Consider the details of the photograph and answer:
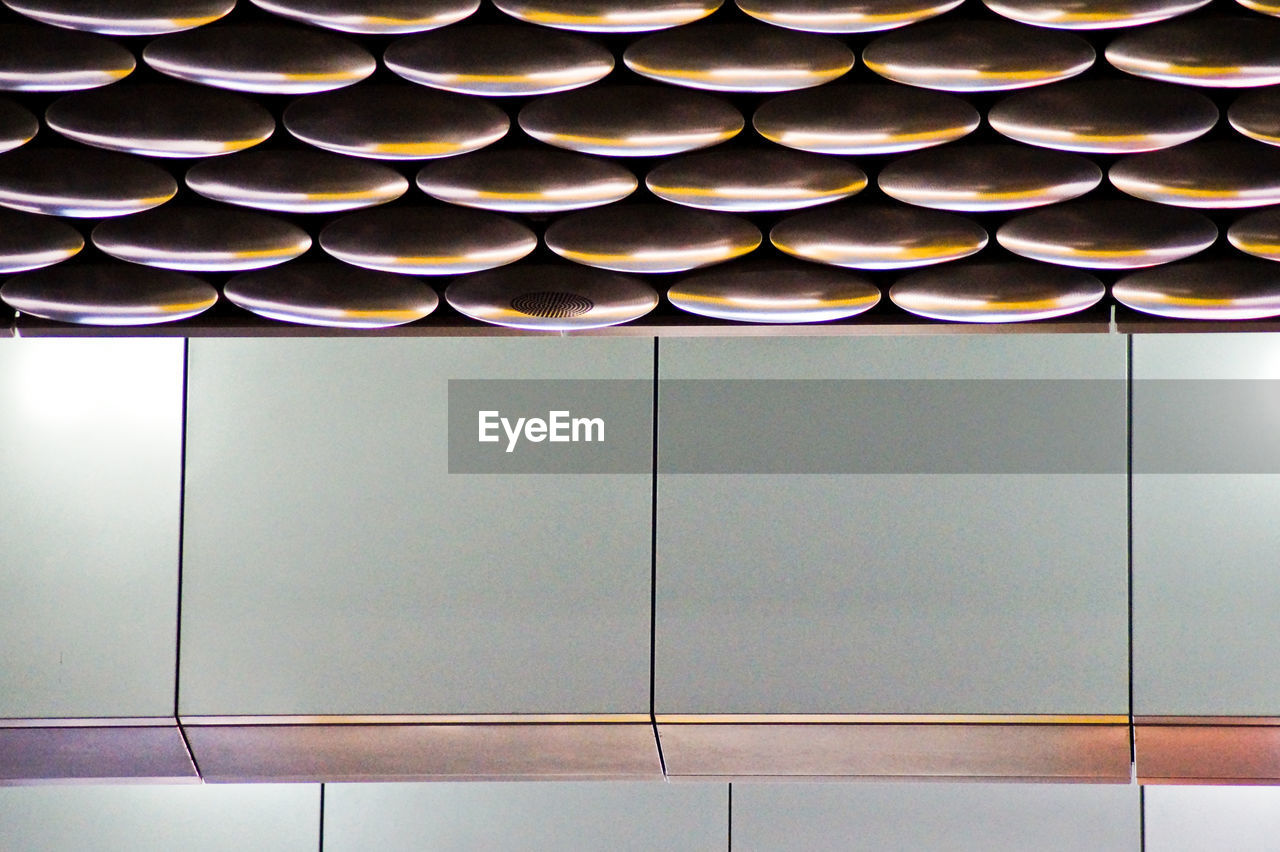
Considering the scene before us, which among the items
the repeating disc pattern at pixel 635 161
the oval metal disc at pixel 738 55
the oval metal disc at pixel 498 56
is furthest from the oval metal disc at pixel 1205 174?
the oval metal disc at pixel 498 56

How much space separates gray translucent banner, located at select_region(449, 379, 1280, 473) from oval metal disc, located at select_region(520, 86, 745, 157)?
1.06 meters

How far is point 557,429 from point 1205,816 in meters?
1.07

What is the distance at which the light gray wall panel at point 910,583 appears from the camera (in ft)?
5.58

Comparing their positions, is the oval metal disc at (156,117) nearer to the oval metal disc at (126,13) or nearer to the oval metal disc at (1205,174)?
the oval metal disc at (126,13)

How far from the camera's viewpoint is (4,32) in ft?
2.15

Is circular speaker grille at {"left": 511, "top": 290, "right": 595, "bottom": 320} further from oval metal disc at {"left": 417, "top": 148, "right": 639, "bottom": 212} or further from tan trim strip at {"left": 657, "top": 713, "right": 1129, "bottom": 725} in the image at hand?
tan trim strip at {"left": 657, "top": 713, "right": 1129, "bottom": 725}

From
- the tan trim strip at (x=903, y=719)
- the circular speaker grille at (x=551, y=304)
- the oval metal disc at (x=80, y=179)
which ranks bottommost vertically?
the tan trim strip at (x=903, y=719)

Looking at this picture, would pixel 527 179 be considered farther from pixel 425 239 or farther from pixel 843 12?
pixel 843 12

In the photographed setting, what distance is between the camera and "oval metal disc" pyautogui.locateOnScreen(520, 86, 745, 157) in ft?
2.32

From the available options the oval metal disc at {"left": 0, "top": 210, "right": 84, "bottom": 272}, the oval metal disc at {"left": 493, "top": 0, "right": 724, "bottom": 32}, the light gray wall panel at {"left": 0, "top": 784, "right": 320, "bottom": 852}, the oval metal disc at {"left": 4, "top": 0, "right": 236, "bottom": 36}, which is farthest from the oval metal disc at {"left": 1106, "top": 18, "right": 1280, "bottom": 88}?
the light gray wall panel at {"left": 0, "top": 784, "right": 320, "bottom": 852}

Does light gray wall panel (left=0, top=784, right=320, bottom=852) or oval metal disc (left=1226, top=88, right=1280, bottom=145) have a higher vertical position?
oval metal disc (left=1226, top=88, right=1280, bottom=145)

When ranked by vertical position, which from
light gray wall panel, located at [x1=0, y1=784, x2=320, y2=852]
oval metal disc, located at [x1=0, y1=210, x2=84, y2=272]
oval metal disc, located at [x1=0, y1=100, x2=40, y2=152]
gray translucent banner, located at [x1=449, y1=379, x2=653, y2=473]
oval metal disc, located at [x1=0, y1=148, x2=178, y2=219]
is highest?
oval metal disc, located at [x1=0, y1=100, x2=40, y2=152]

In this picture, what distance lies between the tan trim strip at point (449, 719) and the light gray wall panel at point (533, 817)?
221 mm

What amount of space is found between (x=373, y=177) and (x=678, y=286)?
22 cm
